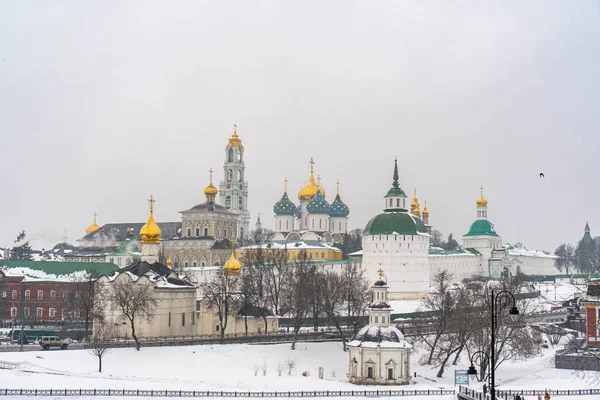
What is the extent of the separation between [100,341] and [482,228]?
7962 centimetres

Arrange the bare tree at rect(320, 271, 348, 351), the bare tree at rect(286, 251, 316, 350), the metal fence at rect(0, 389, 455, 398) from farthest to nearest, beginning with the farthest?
the bare tree at rect(320, 271, 348, 351), the bare tree at rect(286, 251, 316, 350), the metal fence at rect(0, 389, 455, 398)

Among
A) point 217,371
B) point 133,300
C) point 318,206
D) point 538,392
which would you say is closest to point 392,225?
point 318,206

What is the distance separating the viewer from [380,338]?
182ft

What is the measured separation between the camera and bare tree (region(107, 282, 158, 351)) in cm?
6200

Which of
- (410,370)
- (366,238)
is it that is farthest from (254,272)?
(410,370)

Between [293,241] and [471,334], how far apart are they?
66.7 metres

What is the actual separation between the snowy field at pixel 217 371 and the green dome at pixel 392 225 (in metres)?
32.2

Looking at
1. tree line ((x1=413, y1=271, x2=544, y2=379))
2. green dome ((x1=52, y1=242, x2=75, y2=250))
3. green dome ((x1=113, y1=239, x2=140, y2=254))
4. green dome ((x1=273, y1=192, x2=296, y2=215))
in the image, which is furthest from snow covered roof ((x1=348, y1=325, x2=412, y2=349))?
green dome ((x1=52, y1=242, x2=75, y2=250))

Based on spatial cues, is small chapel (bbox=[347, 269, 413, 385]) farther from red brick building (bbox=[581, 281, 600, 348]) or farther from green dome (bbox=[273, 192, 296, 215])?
green dome (bbox=[273, 192, 296, 215])

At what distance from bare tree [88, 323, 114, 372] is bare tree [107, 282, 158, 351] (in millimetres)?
1420

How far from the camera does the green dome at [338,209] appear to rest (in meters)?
136

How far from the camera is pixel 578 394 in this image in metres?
44.9

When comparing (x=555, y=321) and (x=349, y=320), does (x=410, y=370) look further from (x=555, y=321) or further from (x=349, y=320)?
(x=555, y=321)

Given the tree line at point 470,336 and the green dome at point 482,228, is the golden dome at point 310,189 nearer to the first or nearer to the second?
the green dome at point 482,228
